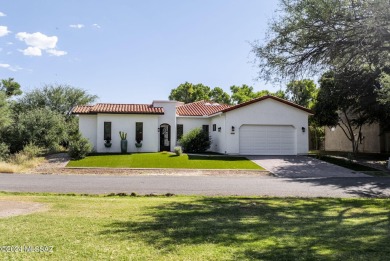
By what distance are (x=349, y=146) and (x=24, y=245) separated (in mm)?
34909

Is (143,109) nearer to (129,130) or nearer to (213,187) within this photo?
(129,130)

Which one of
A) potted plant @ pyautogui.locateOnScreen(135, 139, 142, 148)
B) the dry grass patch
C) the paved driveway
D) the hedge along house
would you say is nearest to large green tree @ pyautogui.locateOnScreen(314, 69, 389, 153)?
the hedge along house

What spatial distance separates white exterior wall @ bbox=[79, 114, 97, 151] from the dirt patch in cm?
2072

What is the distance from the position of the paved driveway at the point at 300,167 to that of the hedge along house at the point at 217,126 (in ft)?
6.85

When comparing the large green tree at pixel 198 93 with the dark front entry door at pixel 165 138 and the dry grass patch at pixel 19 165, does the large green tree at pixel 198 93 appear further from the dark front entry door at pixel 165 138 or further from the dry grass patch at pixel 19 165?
the dry grass patch at pixel 19 165

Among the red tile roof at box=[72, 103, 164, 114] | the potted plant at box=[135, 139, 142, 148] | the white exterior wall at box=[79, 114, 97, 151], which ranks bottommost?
the potted plant at box=[135, 139, 142, 148]

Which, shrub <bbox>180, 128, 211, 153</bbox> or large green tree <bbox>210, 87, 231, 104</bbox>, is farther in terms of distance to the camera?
large green tree <bbox>210, 87, 231, 104</bbox>

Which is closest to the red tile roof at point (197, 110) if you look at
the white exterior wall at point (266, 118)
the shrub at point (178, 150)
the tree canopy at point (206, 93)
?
the white exterior wall at point (266, 118)

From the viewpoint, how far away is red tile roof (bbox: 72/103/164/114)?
2892 cm

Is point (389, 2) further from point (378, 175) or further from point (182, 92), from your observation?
point (182, 92)

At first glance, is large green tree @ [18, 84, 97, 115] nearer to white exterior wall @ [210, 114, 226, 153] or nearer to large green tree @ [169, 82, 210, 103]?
white exterior wall @ [210, 114, 226, 153]

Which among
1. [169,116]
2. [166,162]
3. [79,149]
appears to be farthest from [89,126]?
[166,162]

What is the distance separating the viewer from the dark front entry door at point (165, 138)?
101 feet

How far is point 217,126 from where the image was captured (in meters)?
30.4
